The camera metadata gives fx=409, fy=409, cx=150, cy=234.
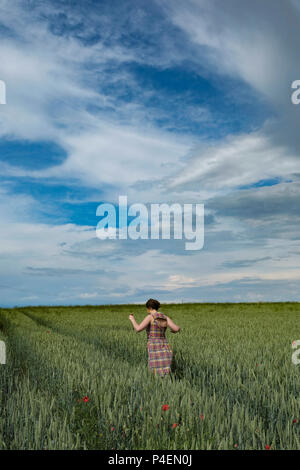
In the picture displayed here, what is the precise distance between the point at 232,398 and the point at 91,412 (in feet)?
7.28

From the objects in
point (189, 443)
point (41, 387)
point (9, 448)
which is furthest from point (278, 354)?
point (9, 448)

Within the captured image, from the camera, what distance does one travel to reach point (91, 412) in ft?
16.7

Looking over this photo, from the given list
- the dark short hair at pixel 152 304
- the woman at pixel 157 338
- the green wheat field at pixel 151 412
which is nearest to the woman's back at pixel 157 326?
the woman at pixel 157 338

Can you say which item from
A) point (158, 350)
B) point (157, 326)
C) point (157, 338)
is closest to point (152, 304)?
point (157, 326)

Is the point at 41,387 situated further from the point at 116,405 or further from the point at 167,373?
the point at 116,405

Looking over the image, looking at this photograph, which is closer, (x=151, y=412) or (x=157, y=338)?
(x=151, y=412)

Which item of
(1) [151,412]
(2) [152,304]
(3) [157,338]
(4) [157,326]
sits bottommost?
(1) [151,412]

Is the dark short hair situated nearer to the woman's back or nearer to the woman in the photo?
the woman

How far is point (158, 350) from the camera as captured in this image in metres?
7.30

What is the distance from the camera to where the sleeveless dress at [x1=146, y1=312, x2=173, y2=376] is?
7234 millimetres

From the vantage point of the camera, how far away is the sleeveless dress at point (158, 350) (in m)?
7.23

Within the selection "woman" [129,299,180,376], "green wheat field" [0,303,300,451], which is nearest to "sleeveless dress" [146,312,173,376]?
"woman" [129,299,180,376]

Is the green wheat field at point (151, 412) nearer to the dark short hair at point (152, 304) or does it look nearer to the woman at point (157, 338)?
the woman at point (157, 338)

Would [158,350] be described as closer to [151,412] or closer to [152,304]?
[152,304]
